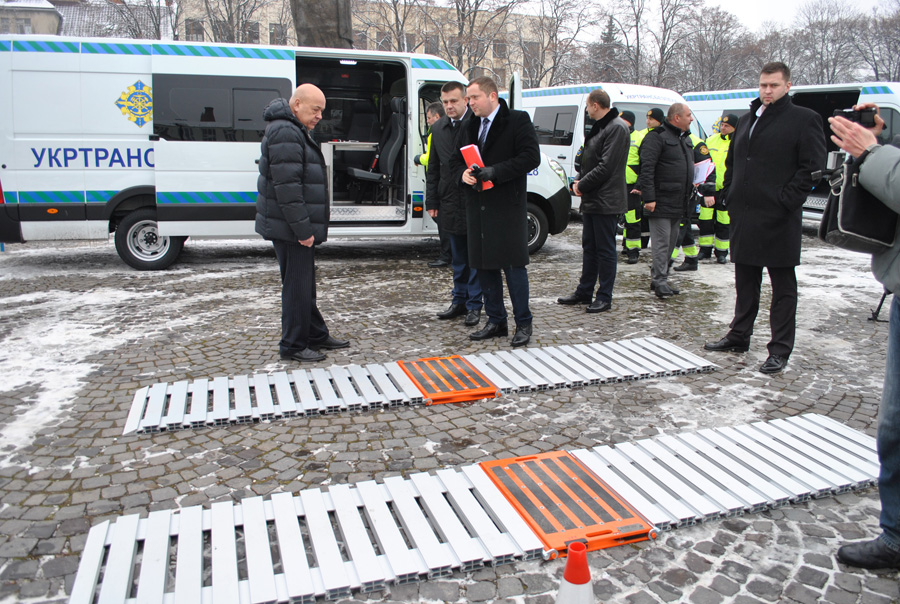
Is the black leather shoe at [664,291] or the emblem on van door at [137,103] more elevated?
the emblem on van door at [137,103]

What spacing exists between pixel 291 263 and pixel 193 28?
117 ft

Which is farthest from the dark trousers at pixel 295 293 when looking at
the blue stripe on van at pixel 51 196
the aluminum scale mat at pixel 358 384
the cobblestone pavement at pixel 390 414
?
the blue stripe on van at pixel 51 196

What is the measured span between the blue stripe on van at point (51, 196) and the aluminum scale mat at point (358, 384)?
454 centimetres

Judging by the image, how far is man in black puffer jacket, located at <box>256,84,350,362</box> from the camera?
455 cm

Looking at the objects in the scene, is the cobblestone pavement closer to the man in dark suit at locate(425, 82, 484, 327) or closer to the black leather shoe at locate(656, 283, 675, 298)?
the black leather shoe at locate(656, 283, 675, 298)

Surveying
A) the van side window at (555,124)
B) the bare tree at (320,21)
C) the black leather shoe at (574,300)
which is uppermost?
the bare tree at (320,21)

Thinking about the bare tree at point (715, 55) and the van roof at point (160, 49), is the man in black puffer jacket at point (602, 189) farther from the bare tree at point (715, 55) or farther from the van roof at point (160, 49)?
the bare tree at point (715, 55)

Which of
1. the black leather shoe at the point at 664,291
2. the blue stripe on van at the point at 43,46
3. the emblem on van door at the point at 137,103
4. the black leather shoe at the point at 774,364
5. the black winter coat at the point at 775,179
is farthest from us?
the emblem on van door at the point at 137,103

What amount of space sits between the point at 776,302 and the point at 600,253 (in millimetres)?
1933

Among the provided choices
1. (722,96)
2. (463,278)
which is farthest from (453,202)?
(722,96)

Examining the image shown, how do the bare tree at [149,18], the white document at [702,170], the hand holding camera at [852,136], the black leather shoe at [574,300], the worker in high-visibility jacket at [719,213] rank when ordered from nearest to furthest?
the hand holding camera at [852,136]
the black leather shoe at [574,300]
the white document at [702,170]
the worker in high-visibility jacket at [719,213]
the bare tree at [149,18]

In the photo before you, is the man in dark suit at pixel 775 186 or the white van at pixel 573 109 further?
the white van at pixel 573 109

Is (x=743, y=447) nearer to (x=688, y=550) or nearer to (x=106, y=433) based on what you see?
(x=688, y=550)

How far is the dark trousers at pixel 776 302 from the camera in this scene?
4.72m
